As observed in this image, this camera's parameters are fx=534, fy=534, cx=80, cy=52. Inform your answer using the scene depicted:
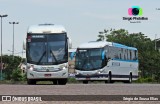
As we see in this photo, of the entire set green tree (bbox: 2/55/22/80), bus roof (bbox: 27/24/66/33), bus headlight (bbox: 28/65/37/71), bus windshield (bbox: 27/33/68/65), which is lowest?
green tree (bbox: 2/55/22/80)

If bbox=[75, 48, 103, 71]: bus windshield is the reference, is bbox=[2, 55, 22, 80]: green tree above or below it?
below

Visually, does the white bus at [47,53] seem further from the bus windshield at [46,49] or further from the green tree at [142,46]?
the green tree at [142,46]

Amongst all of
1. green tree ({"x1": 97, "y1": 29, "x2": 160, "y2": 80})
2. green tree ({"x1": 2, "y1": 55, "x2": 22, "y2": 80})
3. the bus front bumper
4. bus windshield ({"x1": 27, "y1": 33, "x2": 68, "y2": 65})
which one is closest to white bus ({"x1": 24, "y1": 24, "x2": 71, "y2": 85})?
bus windshield ({"x1": 27, "y1": 33, "x2": 68, "y2": 65})

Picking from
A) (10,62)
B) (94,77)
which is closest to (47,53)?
(94,77)

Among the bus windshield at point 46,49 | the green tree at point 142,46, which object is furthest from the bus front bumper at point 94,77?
the green tree at point 142,46

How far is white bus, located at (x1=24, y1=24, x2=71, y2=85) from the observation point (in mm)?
32625

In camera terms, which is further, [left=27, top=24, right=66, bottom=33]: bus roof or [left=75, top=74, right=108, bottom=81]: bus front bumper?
[left=75, top=74, right=108, bottom=81]: bus front bumper

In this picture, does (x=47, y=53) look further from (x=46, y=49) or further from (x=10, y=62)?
(x=10, y=62)

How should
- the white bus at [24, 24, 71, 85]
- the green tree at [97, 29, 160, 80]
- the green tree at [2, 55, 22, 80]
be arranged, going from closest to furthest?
1. the white bus at [24, 24, 71, 85]
2. the green tree at [97, 29, 160, 80]
3. the green tree at [2, 55, 22, 80]

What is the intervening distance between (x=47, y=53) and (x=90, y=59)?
10.7 metres

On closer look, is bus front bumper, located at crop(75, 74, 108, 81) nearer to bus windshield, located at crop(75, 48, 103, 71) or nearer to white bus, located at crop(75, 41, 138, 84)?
white bus, located at crop(75, 41, 138, 84)

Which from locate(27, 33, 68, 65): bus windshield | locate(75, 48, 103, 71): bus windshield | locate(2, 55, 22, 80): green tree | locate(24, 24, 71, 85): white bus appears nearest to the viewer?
locate(24, 24, 71, 85): white bus

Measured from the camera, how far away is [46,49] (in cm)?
3341

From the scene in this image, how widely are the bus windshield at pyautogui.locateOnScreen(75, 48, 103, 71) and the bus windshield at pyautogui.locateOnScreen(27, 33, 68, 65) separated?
33.5ft
